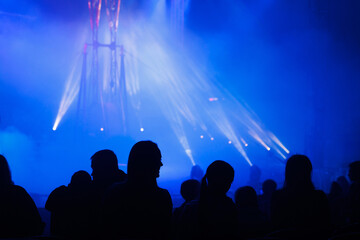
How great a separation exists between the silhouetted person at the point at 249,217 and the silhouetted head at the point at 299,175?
0.42 meters

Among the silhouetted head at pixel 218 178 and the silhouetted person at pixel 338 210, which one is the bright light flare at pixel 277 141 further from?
the silhouetted head at pixel 218 178

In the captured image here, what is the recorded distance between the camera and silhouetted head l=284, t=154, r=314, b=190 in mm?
3003

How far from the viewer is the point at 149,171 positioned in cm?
222

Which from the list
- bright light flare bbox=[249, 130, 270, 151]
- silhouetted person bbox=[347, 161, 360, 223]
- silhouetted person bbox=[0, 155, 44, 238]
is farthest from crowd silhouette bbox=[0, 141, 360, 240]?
bright light flare bbox=[249, 130, 270, 151]

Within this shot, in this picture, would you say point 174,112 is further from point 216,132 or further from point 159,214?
point 159,214

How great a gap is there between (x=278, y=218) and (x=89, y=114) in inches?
1033

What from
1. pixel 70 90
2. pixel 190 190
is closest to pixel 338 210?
pixel 190 190

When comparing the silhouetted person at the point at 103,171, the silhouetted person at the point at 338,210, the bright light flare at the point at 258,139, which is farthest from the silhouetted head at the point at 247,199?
the bright light flare at the point at 258,139

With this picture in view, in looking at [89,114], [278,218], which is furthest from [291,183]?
[89,114]

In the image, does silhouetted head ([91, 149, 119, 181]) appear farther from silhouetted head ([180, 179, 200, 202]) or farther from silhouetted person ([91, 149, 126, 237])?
silhouetted head ([180, 179, 200, 202])

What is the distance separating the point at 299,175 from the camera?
3014 mm

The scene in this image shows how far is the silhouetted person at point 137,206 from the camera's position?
2158 mm

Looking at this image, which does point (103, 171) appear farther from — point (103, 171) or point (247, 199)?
point (247, 199)

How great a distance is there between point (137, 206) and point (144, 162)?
13.3 inches
